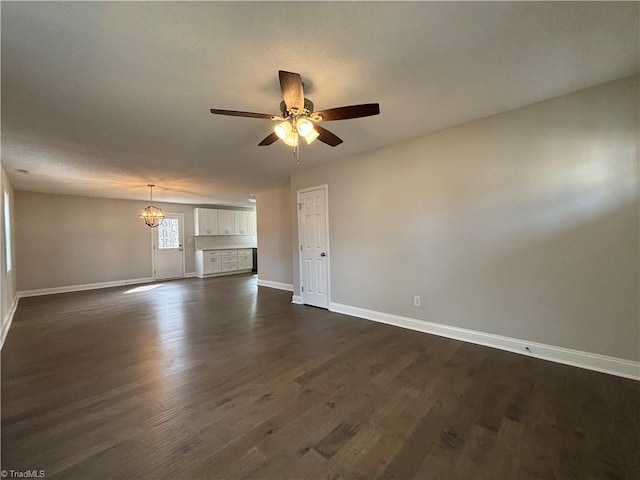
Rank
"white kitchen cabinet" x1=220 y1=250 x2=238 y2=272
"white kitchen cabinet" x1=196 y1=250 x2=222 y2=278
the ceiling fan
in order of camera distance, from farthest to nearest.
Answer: "white kitchen cabinet" x1=220 y1=250 x2=238 y2=272
"white kitchen cabinet" x1=196 y1=250 x2=222 y2=278
the ceiling fan

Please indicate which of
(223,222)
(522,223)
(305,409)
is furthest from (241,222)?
(522,223)

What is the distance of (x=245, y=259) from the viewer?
9656mm

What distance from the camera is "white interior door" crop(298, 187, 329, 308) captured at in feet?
15.0

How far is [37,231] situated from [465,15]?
8.98 metres

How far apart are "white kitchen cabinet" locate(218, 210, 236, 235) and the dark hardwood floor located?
5971 mm

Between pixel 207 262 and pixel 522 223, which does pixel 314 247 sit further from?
pixel 207 262

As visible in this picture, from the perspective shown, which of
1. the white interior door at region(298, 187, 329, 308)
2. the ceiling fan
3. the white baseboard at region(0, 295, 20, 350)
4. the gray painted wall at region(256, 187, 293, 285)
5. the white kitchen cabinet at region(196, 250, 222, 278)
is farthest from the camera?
the white kitchen cabinet at region(196, 250, 222, 278)

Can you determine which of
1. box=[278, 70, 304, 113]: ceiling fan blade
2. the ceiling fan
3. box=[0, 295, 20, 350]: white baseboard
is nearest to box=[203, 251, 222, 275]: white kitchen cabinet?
box=[0, 295, 20, 350]: white baseboard

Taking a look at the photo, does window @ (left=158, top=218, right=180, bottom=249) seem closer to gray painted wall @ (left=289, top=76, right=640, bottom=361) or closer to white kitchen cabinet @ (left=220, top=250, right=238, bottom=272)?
white kitchen cabinet @ (left=220, top=250, right=238, bottom=272)

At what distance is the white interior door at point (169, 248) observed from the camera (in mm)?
8125

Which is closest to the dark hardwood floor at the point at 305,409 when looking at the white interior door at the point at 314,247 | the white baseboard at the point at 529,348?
the white baseboard at the point at 529,348

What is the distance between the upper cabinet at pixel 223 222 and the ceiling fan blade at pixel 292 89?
25.4ft

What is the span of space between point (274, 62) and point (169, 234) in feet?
26.2

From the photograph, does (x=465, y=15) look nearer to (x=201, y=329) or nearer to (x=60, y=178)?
(x=201, y=329)
